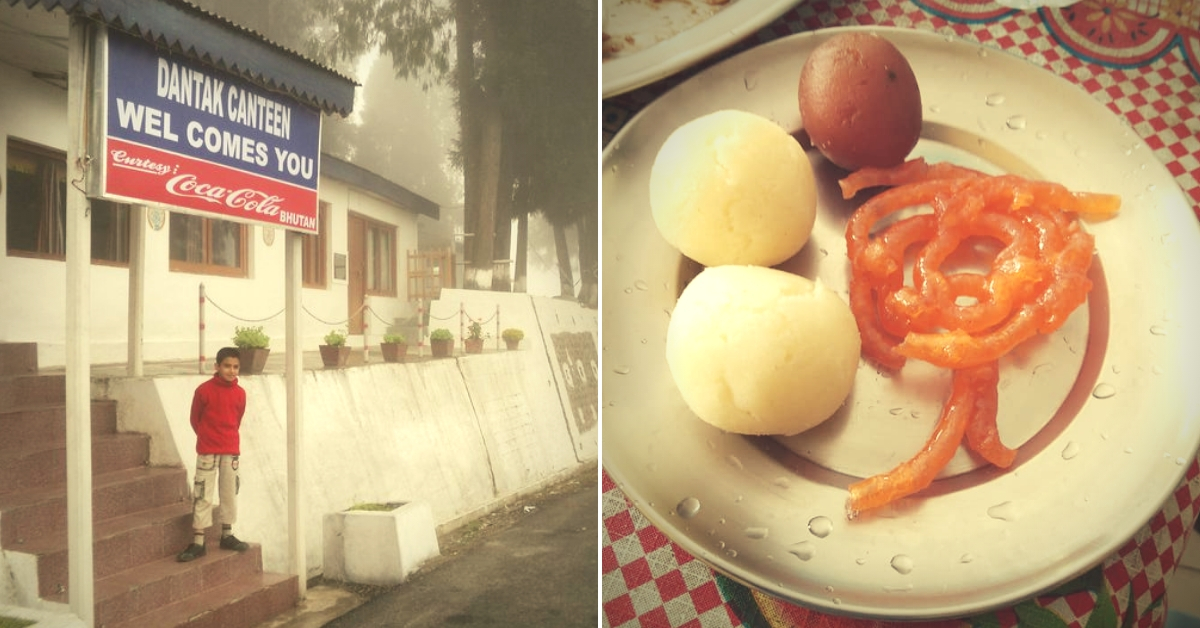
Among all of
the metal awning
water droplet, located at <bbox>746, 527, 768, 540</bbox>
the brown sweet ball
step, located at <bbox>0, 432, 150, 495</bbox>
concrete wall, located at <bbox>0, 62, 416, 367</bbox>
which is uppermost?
the metal awning

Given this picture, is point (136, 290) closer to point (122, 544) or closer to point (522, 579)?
point (122, 544)

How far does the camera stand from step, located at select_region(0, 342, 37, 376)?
1075 millimetres

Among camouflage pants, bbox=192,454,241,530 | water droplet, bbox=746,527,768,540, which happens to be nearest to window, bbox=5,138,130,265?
camouflage pants, bbox=192,454,241,530

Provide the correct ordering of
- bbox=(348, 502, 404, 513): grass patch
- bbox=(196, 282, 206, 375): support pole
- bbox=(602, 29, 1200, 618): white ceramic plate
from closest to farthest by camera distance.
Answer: bbox=(602, 29, 1200, 618): white ceramic plate, bbox=(196, 282, 206, 375): support pole, bbox=(348, 502, 404, 513): grass patch

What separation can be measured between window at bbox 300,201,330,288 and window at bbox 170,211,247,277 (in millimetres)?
92

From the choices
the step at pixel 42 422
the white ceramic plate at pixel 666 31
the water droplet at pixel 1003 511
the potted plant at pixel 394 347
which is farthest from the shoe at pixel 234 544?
the water droplet at pixel 1003 511

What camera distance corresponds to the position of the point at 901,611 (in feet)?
3.26

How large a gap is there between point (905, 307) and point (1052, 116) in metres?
0.46

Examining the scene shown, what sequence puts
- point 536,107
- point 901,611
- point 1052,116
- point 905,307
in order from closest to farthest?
1. point 901,611
2. point 905,307
3. point 1052,116
4. point 536,107

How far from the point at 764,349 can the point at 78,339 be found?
98 centimetres

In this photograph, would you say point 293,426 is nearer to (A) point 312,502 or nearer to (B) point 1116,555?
(A) point 312,502

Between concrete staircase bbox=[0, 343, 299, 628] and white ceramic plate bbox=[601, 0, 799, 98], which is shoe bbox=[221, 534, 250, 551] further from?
white ceramic plate bbox=[601, 0, 799, 98]

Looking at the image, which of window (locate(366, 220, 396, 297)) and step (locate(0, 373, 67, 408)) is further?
window (locate(366, 220, 396, 297))

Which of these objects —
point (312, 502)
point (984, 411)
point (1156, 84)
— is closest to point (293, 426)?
point (312, 502)
